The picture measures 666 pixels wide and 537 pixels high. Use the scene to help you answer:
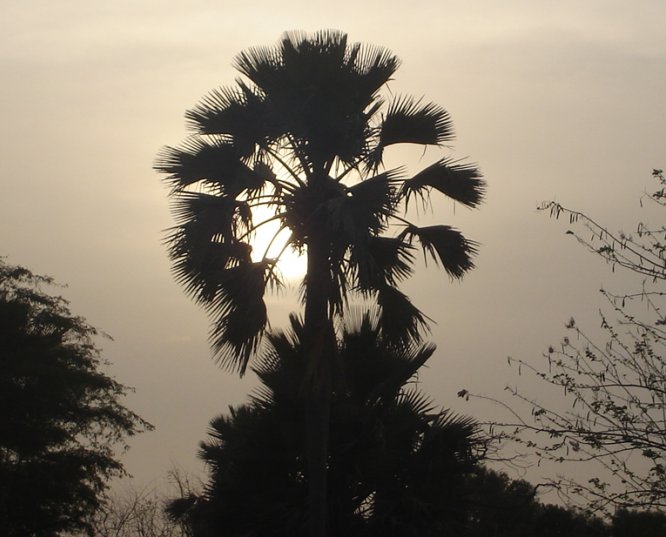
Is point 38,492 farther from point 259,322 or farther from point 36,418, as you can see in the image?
point 259,322

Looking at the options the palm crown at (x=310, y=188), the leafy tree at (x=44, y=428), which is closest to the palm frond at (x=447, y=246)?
the palm crown at (x=310, y=188)

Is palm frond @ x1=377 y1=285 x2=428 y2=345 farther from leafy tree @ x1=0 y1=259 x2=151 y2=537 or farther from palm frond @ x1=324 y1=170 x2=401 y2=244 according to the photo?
leafy tree @ x1=0 y1=259 x2=151 y2=537

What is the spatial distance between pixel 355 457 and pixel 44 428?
1494 cm

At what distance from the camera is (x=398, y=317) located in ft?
55.7

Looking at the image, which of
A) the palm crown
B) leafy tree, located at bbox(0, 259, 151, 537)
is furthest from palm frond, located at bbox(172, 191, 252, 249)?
leafy tree, located at bbox(0, 259, 151, 537)

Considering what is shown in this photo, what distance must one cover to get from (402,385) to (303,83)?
5.34 metres

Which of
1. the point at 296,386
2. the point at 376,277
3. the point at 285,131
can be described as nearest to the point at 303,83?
the point at 285,131

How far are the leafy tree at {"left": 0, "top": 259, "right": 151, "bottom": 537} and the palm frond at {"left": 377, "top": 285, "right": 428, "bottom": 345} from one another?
14763 mm

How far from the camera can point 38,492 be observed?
2797 centimetres

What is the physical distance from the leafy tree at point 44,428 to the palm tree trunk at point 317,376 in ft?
46.1

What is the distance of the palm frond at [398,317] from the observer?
55.7 ft

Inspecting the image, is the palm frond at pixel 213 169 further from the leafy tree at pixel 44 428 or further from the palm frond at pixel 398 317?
the leafy tree at pixel 44 428

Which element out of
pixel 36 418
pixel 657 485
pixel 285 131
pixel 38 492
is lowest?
pixel 657 485

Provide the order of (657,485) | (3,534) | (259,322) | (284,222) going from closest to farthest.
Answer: (657,485), (259,322), (284,222), (3,534)
